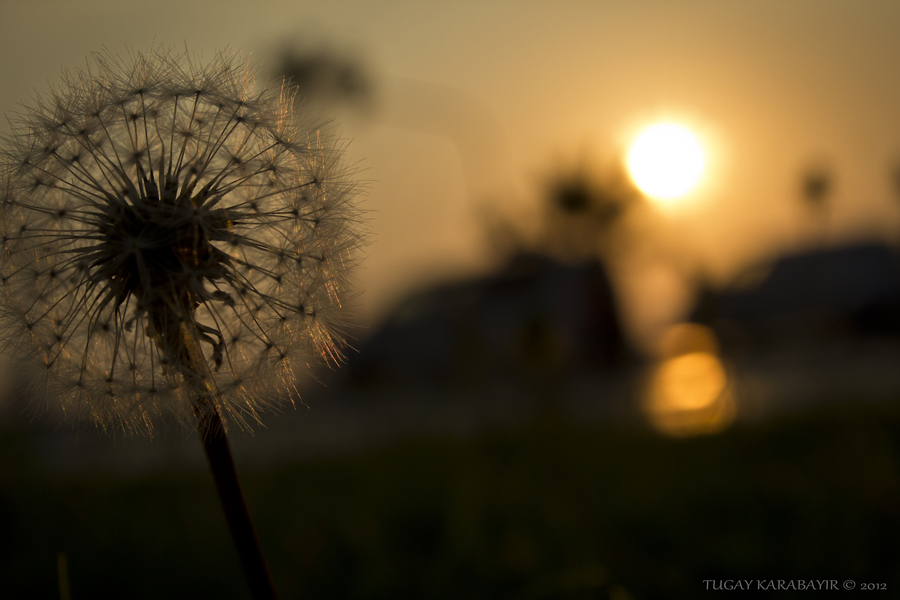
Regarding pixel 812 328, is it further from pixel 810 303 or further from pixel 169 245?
pixel 169 245

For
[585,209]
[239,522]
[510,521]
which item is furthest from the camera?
[585,209]

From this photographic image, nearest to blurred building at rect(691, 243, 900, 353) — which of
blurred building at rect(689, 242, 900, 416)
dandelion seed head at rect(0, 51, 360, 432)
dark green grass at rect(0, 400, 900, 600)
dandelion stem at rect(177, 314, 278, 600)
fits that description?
blurred building at rect(689, 242, 900, 416)

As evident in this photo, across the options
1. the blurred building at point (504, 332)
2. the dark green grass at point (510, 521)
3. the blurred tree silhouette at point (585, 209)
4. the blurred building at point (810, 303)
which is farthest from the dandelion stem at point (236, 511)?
the blurred building at point (810, 303)

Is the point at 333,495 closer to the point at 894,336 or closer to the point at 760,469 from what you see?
the point at 760,469

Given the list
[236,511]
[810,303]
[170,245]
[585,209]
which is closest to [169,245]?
[170,245]

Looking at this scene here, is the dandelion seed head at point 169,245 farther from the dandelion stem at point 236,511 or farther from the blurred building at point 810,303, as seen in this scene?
the blurred building at point 810,303

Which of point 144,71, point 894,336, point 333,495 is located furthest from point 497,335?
point 144,71
